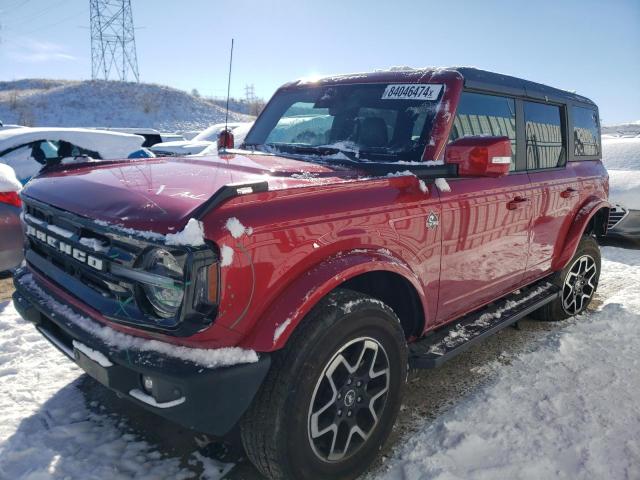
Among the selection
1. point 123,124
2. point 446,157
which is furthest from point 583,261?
point 123,124

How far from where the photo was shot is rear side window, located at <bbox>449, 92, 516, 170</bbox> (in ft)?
10.2

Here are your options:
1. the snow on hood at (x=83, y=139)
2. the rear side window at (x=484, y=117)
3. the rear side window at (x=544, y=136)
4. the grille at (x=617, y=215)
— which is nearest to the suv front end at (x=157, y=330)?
the rear side window at (x=484, y=117)

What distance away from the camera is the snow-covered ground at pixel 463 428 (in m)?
2.47

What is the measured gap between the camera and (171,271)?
1.92 meters

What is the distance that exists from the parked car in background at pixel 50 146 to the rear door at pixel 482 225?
5093mm

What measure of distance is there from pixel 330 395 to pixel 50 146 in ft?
21.0

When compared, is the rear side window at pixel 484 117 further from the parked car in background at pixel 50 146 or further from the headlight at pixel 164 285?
the parked car in background at pixel 50 146

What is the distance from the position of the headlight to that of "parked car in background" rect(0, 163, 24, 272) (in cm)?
336

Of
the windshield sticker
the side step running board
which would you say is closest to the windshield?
the windshield sticker

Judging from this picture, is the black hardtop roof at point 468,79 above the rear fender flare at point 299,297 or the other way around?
above

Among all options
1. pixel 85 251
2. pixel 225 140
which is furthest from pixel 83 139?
pixel 85 251

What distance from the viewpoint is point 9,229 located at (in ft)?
15.1

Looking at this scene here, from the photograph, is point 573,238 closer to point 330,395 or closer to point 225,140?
point 330,395

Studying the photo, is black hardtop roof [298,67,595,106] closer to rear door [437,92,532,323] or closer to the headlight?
rear door [437,92,532,323]
